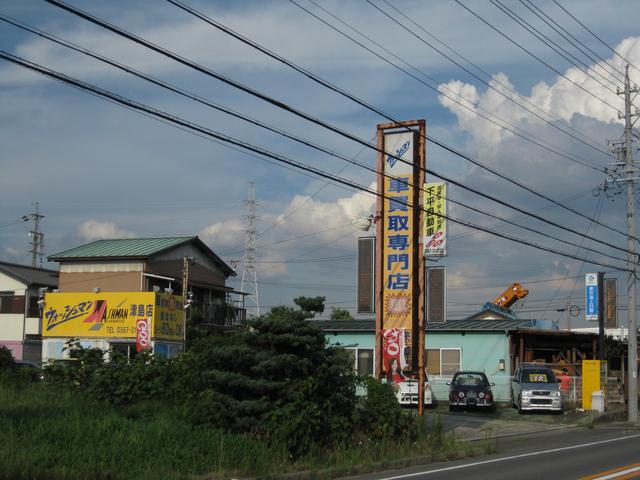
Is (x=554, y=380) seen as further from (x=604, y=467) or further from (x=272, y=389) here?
(x=272, y=389)

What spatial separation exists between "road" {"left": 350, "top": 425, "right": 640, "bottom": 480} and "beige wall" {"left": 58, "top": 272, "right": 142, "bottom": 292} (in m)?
34.6

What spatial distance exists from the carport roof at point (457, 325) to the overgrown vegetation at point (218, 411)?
65.1ft

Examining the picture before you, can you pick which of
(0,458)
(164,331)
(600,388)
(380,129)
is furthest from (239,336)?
(164,331)

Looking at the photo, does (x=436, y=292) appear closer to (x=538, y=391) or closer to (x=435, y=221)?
(x=435, y=221)

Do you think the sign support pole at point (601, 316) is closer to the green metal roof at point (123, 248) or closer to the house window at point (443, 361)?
the house window at point (443, 361)

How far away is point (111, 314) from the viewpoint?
151 feet

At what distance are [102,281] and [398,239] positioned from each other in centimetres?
3466

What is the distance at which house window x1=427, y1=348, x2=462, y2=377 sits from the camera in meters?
38.7

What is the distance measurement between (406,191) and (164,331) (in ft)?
84.1

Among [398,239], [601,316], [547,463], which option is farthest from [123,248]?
[547,463]

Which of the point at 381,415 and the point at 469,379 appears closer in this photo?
the point at 381,415

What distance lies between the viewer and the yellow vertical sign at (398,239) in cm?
2317

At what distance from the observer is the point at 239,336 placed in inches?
649

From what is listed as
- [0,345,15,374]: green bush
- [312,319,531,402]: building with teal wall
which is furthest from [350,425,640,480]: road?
[312,319,531,402]: building with teal wall
